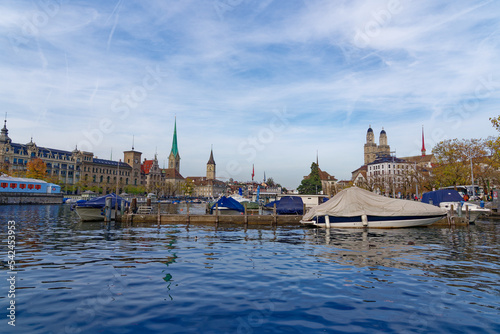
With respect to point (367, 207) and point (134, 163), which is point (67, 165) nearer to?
point (134, 163)

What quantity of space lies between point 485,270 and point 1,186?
10771 cm

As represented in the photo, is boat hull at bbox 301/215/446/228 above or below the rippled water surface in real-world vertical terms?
above

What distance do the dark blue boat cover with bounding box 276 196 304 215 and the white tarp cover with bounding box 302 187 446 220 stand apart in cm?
1137

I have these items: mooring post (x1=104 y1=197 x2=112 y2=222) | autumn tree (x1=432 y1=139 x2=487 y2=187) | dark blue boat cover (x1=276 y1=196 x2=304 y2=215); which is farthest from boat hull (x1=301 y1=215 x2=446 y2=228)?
autumn tree (x1=432 y1=139 x2=487 y2=187)

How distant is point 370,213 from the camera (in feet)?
102

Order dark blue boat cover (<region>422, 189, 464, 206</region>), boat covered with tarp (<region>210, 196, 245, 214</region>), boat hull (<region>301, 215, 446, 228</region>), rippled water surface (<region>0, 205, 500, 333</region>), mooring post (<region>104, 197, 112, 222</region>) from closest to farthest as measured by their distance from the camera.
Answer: rippled water surface (<region>0, 205, 500, 333</region>)
boat hull (<region>301, 215, 446, 228</region>)
mooring post (<region>104, 197, 112, 222</region>)
dark blue boat cover (<region>422, 189, 464, 206</region>)
boat covered with tarp (<region>210, 196, 245, 214</region>)

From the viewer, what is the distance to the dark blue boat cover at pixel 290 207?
4403 centimetres

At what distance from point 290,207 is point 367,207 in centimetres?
1457

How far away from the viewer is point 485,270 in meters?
14.5

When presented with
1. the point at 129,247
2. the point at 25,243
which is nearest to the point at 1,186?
the point at 25,243

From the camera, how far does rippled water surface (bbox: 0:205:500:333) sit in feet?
27.8

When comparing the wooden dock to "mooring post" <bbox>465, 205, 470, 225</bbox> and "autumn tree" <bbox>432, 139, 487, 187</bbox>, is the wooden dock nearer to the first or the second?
"mooring post" <bbox>465, 205, 470, 225</bbox>

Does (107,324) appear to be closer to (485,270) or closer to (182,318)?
(182,318)

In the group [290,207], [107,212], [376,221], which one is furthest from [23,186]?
[376,221]
